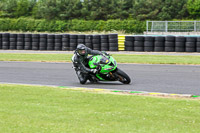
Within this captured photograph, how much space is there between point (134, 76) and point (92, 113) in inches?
247

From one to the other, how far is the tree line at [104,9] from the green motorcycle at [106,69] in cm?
3919

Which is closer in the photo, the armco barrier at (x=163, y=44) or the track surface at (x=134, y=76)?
the track surface at (x=134, y=76)

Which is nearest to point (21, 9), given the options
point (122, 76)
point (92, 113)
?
point (122, 76)

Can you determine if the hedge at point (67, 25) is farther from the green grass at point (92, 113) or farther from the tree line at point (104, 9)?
the green grass at point (92, 113)

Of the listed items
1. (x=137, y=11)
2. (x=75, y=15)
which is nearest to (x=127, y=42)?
(x=137, y=11)

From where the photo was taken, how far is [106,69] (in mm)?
11367

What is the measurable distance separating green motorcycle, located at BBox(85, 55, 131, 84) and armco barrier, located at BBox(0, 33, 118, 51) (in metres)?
11.7

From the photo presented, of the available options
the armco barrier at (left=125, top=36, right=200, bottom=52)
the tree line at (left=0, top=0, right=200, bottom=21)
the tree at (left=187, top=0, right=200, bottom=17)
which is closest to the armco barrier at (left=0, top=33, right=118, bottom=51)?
the armco barrier at (left=125, top=36, right=200, bottom=52)

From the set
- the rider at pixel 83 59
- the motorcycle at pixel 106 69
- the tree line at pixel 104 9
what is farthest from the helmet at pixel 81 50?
the tree line at pixel 104 9

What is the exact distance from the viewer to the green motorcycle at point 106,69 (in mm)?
11344

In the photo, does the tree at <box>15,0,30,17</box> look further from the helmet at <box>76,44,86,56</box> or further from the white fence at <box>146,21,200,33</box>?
the helmet at <box>76,44,86,56</box>

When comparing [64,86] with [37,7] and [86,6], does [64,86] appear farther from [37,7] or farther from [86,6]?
[37,7]

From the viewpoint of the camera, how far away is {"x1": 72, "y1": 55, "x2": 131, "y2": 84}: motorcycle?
37.2 ft

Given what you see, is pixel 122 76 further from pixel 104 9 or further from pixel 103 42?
pixel 104 9
